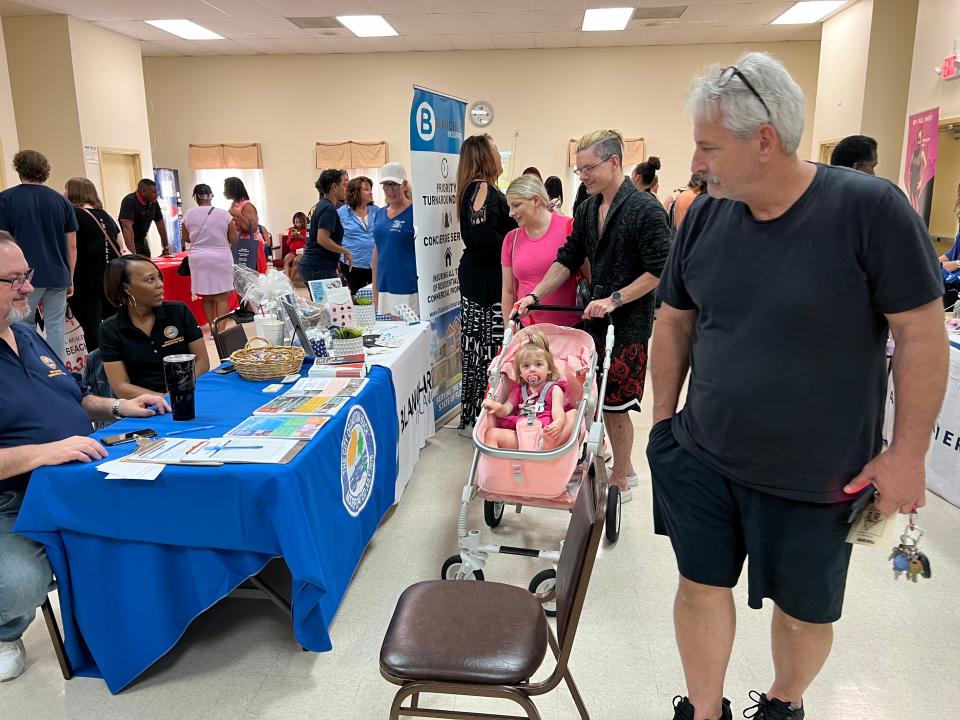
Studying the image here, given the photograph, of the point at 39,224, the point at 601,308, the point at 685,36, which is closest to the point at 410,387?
the point at 601,308

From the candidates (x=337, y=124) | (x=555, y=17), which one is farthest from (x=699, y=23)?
(x=337, y=124)

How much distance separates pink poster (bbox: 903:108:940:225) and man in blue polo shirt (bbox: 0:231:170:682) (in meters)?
6.74

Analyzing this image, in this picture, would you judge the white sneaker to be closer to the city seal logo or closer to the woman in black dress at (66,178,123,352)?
the city seal logo

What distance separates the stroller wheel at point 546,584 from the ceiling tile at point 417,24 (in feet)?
25.7

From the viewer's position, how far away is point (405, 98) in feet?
36.5

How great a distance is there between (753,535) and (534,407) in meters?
1.25

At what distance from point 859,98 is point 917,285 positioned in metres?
8.08

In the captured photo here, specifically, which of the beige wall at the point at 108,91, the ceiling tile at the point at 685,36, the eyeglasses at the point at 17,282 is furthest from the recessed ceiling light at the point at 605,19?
the eyeglasses at the point at 17,282

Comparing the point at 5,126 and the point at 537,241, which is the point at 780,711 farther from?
the point at 5,126

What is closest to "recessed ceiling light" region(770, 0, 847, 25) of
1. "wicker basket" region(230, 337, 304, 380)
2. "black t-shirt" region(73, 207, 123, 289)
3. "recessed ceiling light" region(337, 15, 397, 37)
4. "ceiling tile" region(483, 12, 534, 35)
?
"ceiling tile" region(483, 12, 534, 35)

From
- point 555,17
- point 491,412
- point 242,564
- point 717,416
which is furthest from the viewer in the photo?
point 555,17

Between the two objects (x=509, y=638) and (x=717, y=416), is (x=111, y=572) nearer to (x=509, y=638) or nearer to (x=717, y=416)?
(x=509, y=638)

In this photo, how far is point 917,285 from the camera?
1265 mm

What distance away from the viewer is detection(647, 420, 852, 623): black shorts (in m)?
1.46
